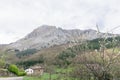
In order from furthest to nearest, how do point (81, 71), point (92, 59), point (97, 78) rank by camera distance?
point (81, 71), point (92, 59), point (97, 78)

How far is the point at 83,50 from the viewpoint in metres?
7.29

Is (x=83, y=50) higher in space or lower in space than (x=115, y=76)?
higher

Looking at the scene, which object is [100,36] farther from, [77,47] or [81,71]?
[81,71]

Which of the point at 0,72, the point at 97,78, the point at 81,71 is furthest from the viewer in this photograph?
the point at 0,72

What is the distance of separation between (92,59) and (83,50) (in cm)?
30

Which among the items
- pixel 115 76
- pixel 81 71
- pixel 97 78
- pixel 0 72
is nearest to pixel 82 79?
pixel 81 71

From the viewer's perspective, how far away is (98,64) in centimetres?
691

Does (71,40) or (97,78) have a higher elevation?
(71,40)

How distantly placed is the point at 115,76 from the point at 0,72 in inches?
1700

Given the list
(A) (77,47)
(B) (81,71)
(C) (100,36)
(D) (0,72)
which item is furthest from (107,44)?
(D) (0,72)

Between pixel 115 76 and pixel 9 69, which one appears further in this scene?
pixel 9 69

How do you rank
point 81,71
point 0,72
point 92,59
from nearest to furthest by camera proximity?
point 92,59 → point 81,71 → point 0,72

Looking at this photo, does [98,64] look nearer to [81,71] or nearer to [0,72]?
[81,71]

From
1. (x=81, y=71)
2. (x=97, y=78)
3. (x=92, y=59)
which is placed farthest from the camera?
(x=81, y=71)
